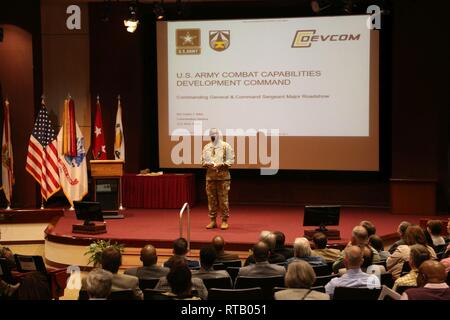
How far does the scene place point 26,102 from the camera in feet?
40.6

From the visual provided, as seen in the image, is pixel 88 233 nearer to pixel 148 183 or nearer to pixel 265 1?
pixel 148 183

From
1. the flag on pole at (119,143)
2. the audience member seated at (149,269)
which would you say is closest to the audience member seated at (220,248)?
the audience member seated at (149,269)

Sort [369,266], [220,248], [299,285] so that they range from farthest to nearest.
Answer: [220,248] < [369,266] < [299,285]

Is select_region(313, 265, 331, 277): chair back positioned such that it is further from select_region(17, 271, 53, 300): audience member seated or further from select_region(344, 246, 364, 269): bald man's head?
select_region(17, 271, 53, 300): audience member seated

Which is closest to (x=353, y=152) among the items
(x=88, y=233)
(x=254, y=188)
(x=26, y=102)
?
(x=254, y=188)

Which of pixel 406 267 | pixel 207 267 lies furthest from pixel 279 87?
pixel 207 267

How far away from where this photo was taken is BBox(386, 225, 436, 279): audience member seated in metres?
6.15

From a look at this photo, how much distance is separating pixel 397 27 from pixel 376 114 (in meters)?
1.51

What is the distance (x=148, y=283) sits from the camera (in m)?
5.61

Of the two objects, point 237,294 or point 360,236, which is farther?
point 360,236

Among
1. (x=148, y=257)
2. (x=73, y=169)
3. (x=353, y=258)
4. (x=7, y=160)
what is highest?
(x=7, y=160)

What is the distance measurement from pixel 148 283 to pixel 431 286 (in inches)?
90.1

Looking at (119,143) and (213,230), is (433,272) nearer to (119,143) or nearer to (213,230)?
(213,230)

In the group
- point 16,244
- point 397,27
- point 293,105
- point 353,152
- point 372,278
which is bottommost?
Result: point 16,244
